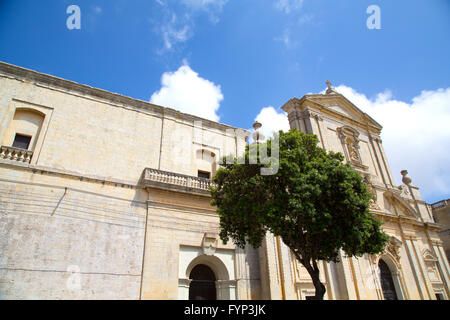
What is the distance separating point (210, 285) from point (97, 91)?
11048 millimetres

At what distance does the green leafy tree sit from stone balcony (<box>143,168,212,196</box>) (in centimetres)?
364

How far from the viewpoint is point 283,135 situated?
10.8 metres

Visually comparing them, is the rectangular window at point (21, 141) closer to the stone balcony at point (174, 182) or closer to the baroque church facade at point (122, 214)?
the baroque church facade at point (122, 214)

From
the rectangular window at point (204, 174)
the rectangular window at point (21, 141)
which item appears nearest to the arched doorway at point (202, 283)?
the rectangular window at point (204, 174)

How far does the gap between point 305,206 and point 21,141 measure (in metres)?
11.9

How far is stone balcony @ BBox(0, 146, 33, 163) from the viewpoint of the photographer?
37.1ft

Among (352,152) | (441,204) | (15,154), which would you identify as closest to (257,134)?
(352,152)

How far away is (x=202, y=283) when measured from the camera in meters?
13.3

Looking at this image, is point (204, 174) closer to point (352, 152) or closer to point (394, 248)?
point (352, 152)

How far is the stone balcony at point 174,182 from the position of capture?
13.3 meters

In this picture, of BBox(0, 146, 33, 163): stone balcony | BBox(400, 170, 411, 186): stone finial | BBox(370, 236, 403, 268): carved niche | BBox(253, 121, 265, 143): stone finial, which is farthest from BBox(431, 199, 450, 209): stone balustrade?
BBox(0, 146, 33, 163): stone balcony

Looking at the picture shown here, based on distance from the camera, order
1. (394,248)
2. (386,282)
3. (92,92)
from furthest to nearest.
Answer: (394,248)
(386,282)
(92,92)
